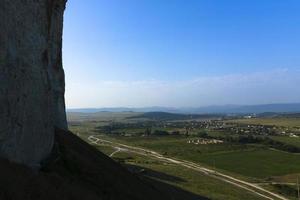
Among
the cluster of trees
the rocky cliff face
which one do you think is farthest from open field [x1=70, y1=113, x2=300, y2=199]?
the rocky cliff face

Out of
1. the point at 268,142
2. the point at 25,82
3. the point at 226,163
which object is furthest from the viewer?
the point at 268,142

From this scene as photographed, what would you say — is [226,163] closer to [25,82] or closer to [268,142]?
[268,142]

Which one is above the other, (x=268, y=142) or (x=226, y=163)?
(x=268, y=142)

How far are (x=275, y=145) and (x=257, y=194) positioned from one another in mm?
99395

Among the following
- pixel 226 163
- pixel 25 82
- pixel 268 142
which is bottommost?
pixel 226 163

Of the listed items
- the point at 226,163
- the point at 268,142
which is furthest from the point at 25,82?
the point at 268,142

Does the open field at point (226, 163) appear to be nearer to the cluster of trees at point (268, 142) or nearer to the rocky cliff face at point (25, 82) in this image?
the cluster of trees at point (268, 142)

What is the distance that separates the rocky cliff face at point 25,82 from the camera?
21.8 metres

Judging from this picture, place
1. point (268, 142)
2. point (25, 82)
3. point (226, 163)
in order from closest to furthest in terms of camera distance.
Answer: point (25, 82) → point (226, 163) → point (268, 142)

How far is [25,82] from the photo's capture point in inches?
940

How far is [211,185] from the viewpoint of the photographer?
7325 cm

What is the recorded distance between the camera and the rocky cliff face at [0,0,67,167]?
2184 centimetres

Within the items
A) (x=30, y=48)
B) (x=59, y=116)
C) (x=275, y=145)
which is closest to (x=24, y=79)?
(x=30, y=48)

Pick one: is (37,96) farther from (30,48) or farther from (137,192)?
(137,192)
